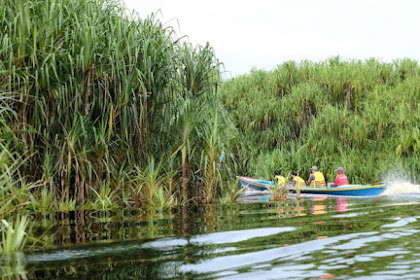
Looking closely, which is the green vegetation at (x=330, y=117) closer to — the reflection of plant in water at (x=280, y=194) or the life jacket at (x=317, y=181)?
the life jacket at (x=317, y=181)

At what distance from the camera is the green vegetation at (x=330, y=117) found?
21312 millimetres

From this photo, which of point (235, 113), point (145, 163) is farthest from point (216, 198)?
point (235, 113)

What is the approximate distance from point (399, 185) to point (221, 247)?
1341 centimetres

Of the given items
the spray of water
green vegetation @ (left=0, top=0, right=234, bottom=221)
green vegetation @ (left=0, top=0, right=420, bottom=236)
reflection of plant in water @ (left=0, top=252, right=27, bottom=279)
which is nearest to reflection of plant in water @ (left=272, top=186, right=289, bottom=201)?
green vegetation @ (left=0, top=0, right=420, bottom=236)

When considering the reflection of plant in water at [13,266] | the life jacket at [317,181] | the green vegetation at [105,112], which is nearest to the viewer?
the reflection of plant in water at [13,266]

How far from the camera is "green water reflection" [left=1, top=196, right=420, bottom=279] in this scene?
4730mm

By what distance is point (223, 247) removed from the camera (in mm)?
5992

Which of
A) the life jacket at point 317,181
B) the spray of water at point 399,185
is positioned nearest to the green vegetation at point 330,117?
the spray of water at point 399,185

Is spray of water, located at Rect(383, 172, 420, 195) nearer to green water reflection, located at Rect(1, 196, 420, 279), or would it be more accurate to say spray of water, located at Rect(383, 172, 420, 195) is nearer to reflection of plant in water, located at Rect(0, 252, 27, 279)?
green water reflection, located at Rect(1, 196, 420, 279)

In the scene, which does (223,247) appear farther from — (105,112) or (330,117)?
(330,117)

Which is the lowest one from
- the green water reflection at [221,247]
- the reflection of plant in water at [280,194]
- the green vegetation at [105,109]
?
the green water reflection at [221,247]

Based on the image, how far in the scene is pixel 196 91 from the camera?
11414mm

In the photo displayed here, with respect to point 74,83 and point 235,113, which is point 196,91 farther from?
point 235,113

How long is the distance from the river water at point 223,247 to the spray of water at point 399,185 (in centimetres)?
869
